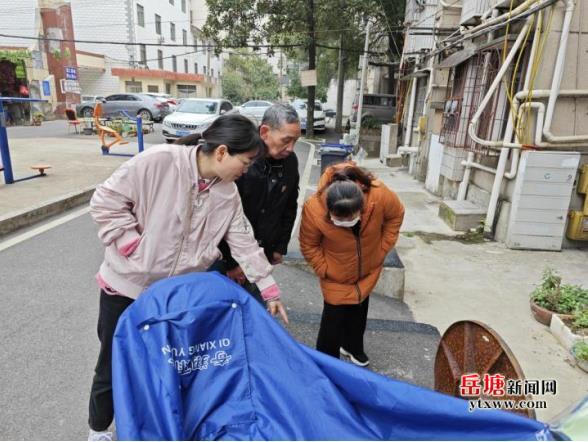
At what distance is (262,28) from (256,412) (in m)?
18.6

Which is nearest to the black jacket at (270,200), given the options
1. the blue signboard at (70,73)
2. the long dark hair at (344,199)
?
the long dark hair at (344,199)

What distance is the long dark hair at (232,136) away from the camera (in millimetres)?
1599

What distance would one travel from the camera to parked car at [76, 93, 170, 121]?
19750mm

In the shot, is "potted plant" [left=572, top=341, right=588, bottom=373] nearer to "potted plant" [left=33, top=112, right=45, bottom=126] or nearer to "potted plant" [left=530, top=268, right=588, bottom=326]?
"potted plant" [left=530, top=268, right=588, bottom=326]

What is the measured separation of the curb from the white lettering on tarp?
4.30 m

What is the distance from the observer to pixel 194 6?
42.5m

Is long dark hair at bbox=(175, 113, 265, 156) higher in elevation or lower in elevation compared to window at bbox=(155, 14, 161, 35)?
lower

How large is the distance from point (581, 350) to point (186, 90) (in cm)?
3854

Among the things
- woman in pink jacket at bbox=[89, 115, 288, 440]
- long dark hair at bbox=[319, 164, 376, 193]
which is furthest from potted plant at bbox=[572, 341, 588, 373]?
woman in pink jacket at bbox=[89, 115, 288, 440]

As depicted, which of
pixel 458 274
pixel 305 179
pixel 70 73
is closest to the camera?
pixel 458 274

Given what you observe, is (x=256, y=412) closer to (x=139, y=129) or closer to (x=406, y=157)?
(x=139, y=129)

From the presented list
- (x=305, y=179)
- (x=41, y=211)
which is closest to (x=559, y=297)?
(x=41, y=211)

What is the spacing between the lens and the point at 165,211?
5.26ft

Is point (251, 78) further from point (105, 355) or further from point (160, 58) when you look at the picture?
point (105, 355)
